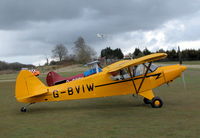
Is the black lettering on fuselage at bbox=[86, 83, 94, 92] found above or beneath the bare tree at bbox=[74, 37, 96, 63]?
beneath

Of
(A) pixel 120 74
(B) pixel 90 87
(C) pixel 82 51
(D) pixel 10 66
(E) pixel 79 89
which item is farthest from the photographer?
(C) pixel 82 51

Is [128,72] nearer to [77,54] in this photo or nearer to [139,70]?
[139,70]

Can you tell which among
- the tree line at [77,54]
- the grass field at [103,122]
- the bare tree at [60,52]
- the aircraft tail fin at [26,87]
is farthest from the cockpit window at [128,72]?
the bare tree at [60,52]

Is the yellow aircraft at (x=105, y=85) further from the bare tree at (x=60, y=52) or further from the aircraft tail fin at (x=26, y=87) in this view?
the bare tree at (x=60, y=52)

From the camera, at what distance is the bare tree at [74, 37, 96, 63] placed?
99062mm

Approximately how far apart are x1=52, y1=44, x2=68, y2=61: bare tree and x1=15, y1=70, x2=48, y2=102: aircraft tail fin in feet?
371

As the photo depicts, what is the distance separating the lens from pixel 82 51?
104 metres

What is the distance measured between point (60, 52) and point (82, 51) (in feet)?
74.9

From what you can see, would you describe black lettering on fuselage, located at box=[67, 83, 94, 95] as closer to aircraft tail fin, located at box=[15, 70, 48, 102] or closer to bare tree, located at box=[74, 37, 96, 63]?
aircraft tail fin, located at box=[15, 70, 48, 102]

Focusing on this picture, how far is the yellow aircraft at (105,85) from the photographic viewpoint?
A: 933 centimetres

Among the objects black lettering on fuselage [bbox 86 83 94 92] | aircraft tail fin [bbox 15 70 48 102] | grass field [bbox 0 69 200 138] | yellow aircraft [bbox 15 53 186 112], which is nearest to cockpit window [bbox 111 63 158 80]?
yellow aircraft [bbox 15 53 186 112]

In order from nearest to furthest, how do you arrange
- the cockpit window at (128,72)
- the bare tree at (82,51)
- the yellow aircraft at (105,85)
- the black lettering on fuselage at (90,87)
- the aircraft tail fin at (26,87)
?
the aircraft tail fin at (26,87)
the yellow aircraft at (105,85)
the black lettering on fuselage at (90,87)
the cockpit window at (128,72)
the bare tree at (82,51)

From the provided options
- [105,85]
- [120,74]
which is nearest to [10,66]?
[105,85]

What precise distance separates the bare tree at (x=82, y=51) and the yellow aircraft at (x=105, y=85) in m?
86.8
